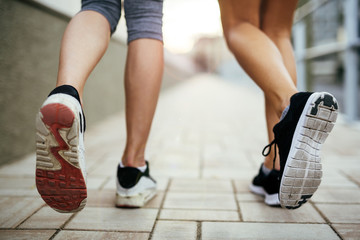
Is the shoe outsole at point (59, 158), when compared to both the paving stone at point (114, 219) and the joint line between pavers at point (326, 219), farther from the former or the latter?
the joint line between pavers at point (326, 219)

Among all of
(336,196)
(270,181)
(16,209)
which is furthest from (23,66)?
(336,196)

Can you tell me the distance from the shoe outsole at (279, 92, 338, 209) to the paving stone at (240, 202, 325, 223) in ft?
0.68

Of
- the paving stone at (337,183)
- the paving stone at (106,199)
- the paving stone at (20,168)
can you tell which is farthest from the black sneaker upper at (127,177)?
the paving stone at (337,183)

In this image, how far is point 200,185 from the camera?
136 cm

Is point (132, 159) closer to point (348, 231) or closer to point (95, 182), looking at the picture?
point (95, 182)

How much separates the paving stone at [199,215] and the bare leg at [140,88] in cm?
20

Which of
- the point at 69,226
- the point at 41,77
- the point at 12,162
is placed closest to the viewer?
the point at 69,226

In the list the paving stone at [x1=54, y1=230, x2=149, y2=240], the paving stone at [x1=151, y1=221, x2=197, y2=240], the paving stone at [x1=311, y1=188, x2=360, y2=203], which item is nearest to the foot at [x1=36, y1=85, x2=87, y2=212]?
the paving stone at [x1=54, y1=230, x2=149, y2=240]

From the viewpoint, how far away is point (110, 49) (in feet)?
10.9

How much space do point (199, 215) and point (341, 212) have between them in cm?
47

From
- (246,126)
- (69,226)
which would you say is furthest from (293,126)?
(246,126)

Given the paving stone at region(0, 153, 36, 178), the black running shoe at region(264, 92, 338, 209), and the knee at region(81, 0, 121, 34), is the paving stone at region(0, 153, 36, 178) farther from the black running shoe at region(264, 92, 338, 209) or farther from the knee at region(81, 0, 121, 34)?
the black running shoe at region(264, 92, 338, 209)

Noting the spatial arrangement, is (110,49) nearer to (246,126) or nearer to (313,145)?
(246,126)

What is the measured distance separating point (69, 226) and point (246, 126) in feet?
7.41
